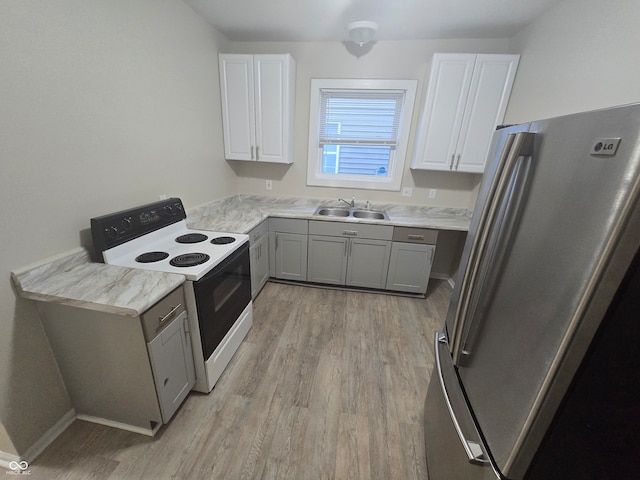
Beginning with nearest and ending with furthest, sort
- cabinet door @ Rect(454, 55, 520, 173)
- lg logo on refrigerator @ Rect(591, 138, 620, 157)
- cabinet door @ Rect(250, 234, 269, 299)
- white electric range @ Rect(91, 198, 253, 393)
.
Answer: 1. lg logo on refrigerator @ Rect(591, 138, 620, 157)
2. white electric range @ Rect(91, 198, 253, 393)
3. cabinet door @ Rect(454, 55, 520, 173)
4. cabinet door @ Rect(250, 234, 269, 299)

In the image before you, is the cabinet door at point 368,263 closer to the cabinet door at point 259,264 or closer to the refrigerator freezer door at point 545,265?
the cabinet door at point 259,264

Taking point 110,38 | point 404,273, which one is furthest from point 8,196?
point 404,273

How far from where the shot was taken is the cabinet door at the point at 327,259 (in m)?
2.79

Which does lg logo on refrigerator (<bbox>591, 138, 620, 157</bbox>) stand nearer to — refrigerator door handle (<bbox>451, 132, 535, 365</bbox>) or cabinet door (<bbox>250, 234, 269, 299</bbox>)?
refrigerator door handle (<bbox>451, 132, 535, 365</bbox>)

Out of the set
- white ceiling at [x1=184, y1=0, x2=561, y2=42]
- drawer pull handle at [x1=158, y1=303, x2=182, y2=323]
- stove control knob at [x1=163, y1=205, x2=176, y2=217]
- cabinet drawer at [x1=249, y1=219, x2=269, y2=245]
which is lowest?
drawer pull handle at [x1=158, y1=303, x2=182, y2=323]

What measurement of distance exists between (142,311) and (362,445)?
4.34ft

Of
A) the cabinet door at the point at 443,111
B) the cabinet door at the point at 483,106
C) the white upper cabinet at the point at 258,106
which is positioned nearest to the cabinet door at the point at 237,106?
the white upper cabinet at the point at 258,106

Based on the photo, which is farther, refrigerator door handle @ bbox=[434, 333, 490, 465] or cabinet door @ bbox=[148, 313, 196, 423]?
cabinet door @ bbox=[148, 313, 196, 423]

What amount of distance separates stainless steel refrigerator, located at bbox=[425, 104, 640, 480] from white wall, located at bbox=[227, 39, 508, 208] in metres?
2.28

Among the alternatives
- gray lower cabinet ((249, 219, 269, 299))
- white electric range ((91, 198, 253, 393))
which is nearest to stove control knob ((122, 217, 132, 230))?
white electric range ((91, 198, 253, 393))

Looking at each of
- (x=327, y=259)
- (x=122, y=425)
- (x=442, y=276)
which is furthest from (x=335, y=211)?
(x=122, y=425)

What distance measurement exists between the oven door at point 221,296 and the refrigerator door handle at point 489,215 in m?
1.27

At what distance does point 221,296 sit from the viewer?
171cm

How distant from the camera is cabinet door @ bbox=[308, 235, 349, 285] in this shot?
279 cm
